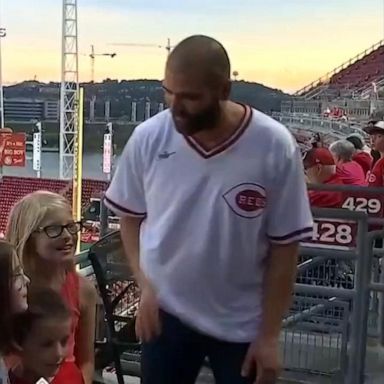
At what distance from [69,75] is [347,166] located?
4260mm

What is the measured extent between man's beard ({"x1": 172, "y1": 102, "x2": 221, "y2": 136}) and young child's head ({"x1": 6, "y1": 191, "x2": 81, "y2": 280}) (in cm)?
51

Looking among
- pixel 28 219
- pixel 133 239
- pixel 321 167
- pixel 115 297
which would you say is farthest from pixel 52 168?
pixel 133 239

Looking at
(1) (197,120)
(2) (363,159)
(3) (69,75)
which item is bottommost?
(2) (363,159)

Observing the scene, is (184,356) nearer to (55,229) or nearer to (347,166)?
(55,229)

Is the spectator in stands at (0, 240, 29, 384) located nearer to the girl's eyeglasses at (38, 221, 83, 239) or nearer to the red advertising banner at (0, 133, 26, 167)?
the girl's eyeglasses at (38, 221, 83, 239)

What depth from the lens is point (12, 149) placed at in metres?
11.1

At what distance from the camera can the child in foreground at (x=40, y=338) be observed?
1.38 m

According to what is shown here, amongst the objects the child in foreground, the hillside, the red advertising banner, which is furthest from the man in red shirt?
the red advertising banner

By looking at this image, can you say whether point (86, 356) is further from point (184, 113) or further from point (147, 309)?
point (184, 113)

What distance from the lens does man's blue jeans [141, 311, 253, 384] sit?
55.1 inches

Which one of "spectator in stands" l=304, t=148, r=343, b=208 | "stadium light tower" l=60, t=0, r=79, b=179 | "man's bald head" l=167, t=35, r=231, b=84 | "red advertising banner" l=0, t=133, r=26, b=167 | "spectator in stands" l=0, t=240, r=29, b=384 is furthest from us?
"red advertising banner" l=0, t=133, r=26, b=167

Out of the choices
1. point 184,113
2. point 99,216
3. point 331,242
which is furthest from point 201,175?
point 99,216

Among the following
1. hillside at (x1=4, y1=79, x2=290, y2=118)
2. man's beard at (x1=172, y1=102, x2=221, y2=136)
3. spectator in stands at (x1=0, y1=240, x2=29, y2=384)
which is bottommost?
spectator in stands at (x1=0, y1=240, x2=29, y2=384)

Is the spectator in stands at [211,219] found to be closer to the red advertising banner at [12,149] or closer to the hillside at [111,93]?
the hillside at [111,93]
